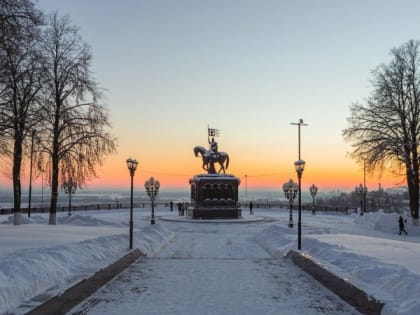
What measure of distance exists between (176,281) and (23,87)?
1388 cm

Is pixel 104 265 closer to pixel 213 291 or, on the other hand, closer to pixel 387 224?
pixel 213 291

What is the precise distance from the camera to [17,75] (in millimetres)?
19812

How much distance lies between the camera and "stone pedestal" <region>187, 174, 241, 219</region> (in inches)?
1666

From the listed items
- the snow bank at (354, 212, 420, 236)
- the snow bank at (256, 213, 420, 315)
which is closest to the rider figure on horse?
the snow bank at (354, 212, 420, 236)

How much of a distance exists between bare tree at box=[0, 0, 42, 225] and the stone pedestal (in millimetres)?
19363

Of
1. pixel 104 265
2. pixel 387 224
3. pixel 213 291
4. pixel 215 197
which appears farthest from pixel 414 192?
pixel 104 265

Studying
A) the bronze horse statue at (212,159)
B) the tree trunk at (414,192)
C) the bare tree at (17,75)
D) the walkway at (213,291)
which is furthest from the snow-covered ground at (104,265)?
the bronze horse statue at (212,159)

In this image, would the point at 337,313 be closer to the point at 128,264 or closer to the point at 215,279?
the point at 215,279

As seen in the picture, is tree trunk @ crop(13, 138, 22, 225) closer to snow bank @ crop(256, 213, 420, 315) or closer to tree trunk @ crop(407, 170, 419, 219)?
snow bank @ crop(256, 213, 420, 315)

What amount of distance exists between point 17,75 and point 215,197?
85.0 ft

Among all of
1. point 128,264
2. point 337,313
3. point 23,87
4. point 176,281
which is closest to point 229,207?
point 23,87

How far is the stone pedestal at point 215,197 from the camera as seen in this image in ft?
139

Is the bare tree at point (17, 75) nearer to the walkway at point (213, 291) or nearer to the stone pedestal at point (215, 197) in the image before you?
the walkway at point (213, 291)

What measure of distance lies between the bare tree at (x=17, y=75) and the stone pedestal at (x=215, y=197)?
19363 millimetres
